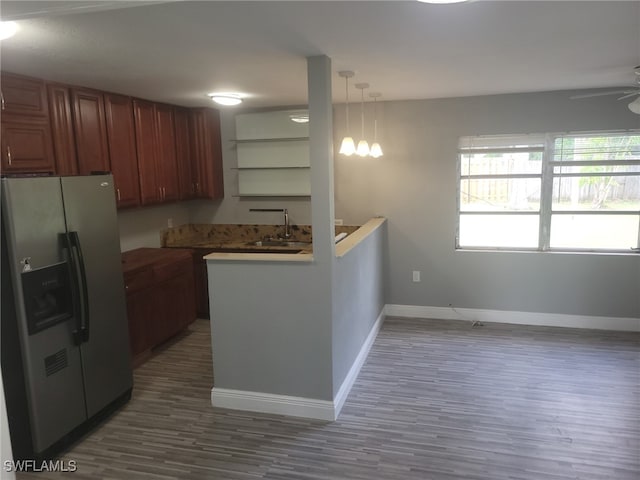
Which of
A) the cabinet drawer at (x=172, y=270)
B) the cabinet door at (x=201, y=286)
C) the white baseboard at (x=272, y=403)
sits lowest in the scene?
the white baseboard at (x=272, y=403)

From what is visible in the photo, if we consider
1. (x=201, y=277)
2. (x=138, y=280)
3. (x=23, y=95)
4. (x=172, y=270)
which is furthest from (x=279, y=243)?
(x=23, y=95)

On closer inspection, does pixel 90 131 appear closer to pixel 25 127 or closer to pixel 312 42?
pixel 25 127

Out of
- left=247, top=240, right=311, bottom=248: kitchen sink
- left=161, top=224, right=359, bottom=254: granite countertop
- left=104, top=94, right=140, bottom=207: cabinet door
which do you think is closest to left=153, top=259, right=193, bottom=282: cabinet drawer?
left=161, top=224, right=359, bottom=254: granite countertop

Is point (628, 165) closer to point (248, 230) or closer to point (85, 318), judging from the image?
point (248, 230)

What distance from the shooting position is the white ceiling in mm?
1950

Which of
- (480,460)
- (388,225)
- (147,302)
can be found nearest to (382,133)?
(388,225)

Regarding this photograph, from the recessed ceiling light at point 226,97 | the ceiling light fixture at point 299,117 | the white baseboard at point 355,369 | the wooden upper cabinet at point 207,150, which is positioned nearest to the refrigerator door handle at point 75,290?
the white baseboard at point 355,369

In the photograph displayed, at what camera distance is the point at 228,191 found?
5449 mm

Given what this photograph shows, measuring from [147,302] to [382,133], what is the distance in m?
2.92

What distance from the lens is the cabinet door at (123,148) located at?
155 inches

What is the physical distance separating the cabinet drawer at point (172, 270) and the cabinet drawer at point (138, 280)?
9cm

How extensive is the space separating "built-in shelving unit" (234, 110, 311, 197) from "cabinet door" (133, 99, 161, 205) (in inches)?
40.9

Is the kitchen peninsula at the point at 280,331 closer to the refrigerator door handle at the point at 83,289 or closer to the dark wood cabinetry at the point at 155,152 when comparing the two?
the refrigerator door handle at the point at 83,289

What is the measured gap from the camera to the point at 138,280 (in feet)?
12.9
